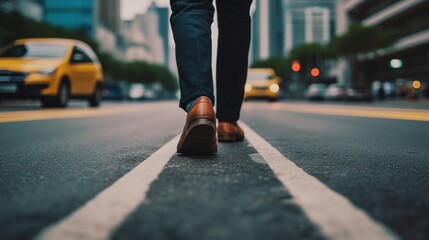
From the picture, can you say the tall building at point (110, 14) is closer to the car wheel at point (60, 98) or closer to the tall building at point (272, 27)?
the tall building at point (272, 27)

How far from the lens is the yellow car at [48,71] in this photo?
32.7 feet

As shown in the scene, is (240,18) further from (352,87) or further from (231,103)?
(352,87)

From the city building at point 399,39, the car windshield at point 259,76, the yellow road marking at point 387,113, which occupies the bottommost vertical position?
the yellow road marking at point 387,113

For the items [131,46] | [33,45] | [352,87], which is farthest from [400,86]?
[131,46]

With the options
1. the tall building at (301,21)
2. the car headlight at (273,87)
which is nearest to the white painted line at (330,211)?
the car headlight at (273,87)

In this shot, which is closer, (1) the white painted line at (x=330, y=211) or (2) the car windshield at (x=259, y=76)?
(1) the white painted line at (x=330, y=211)

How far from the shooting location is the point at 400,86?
1586 inches

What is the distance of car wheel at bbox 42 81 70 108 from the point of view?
10617 millimetres

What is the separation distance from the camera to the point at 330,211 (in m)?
1.27

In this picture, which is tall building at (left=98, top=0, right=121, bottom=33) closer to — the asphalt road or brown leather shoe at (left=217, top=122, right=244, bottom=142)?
brown leather shoe at (left=217, top=122, right=244, bottom=142)

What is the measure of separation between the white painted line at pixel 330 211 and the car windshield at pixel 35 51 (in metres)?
10.1

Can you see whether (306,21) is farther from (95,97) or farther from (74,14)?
(95,97)

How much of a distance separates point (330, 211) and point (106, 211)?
2.11 ft

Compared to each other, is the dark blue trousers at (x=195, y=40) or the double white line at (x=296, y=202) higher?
the dark blue trousers at (x=195, y=40)
